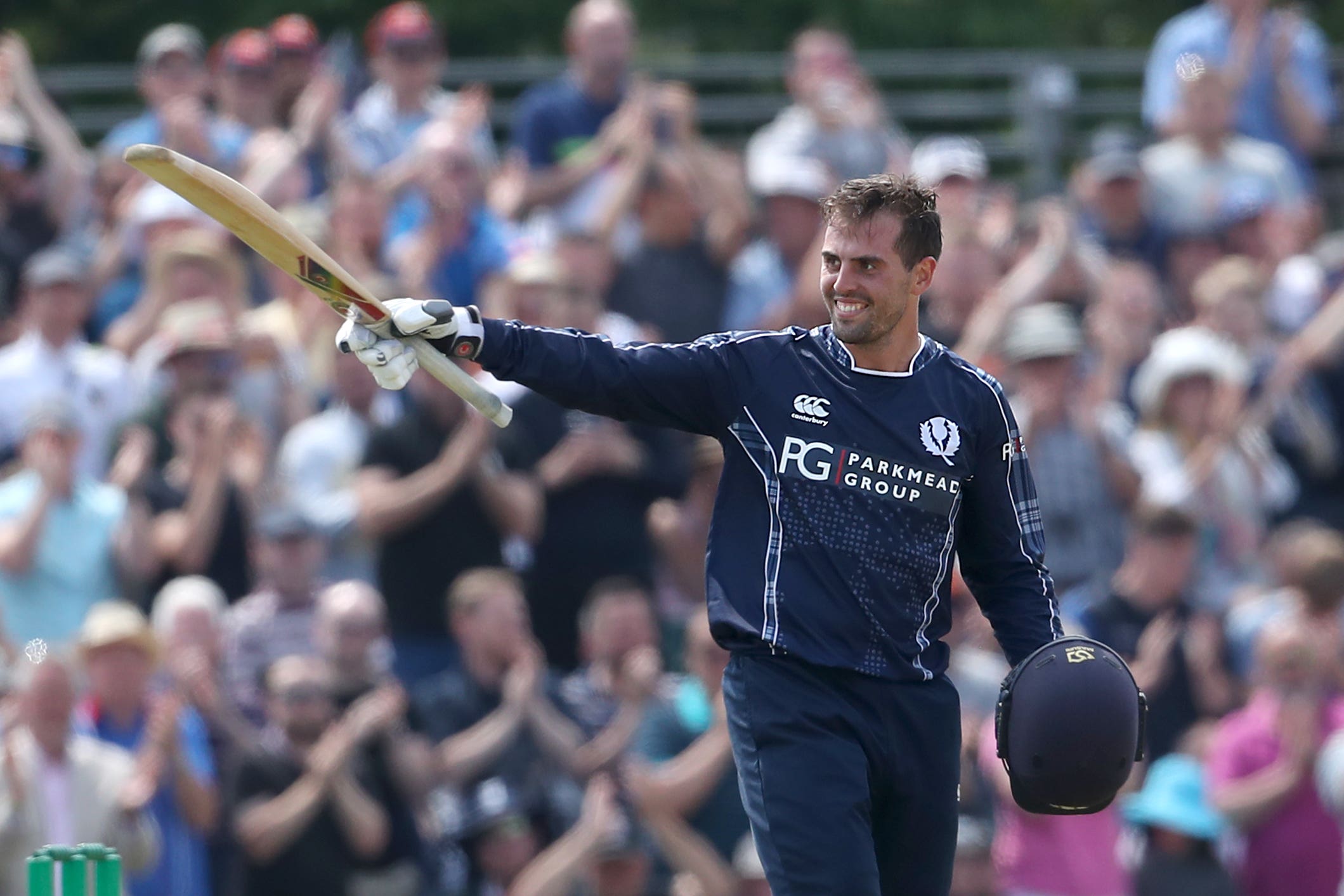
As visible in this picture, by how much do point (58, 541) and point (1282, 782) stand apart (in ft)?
17.7

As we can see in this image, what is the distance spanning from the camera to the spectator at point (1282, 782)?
973cm

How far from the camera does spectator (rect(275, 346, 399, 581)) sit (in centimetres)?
1014

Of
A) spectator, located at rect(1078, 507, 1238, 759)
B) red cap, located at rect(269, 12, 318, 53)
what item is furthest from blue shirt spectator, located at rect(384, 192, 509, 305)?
spectator, located at rect(1078, 507, 1238, 759)

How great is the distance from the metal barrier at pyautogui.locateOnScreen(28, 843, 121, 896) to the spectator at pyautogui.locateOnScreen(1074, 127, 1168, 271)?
7828 millimetres

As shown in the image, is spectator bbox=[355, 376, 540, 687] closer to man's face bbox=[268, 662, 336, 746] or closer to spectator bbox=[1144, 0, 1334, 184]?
man's face bbox=[268, 662, 336, 746]

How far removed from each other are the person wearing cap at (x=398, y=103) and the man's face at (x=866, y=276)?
6.34 m

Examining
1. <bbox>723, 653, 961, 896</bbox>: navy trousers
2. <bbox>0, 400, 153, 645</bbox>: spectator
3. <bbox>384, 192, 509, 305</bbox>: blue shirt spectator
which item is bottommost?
<bbox>723, 653, 961, 896</bbox>: navy trousers

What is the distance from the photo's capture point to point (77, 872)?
6.25 m

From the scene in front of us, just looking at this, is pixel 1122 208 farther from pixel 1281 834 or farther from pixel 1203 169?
pixel 1281 834

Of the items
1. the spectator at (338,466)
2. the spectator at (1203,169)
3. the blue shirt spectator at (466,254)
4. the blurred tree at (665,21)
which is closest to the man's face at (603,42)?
the blue shirt spectator at (466,254)

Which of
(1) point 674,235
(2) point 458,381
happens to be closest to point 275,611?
(1) point 674,235

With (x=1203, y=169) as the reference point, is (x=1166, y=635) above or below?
below

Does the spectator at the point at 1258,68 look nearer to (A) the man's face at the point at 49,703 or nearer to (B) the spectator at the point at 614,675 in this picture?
(B) the spectator at the point at 614,675

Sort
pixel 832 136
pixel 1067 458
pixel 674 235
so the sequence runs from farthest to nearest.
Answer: pixel 832 136
pixel 674 235
pixel 1067 458
